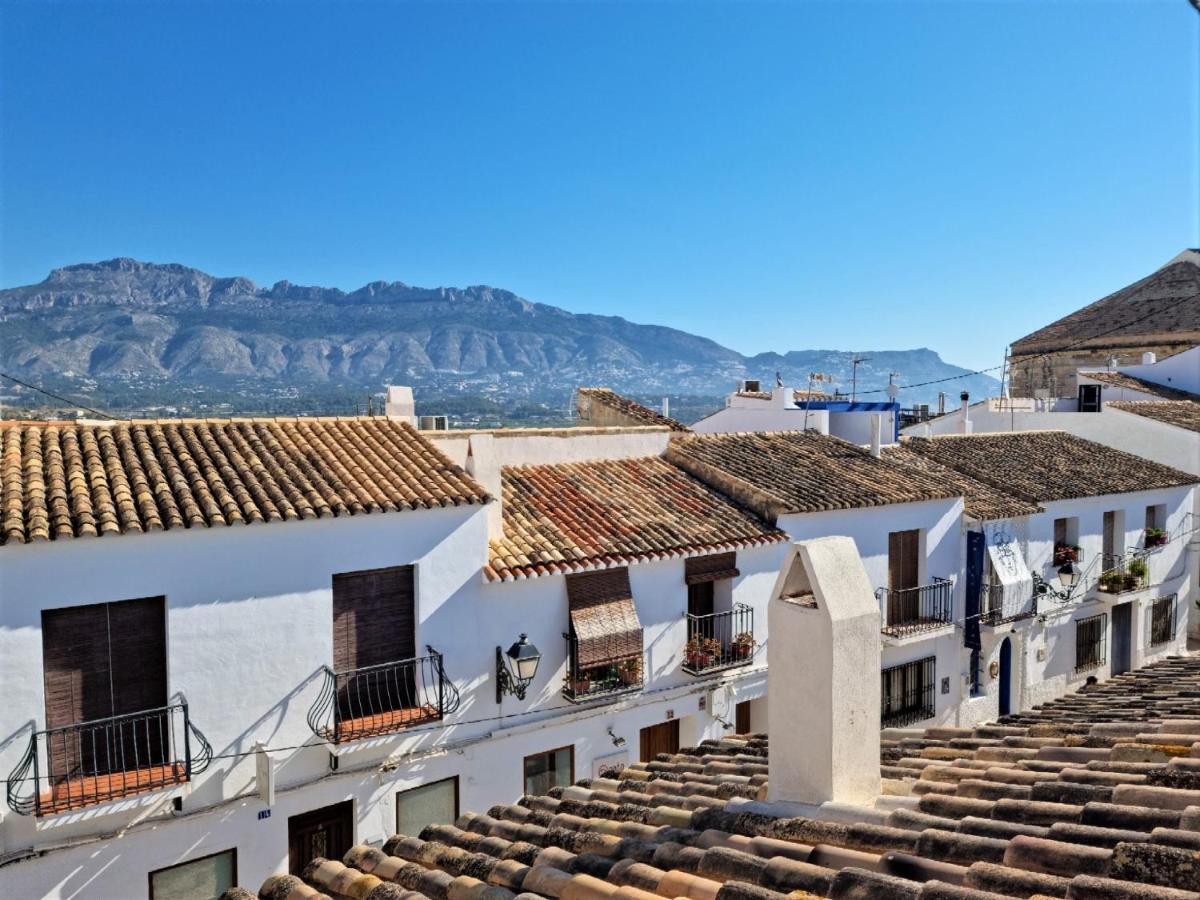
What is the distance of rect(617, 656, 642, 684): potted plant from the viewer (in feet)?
44.1

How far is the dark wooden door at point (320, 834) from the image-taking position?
36.3ft

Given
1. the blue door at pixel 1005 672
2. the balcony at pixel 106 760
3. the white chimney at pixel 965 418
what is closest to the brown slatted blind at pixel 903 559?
the blue door at pixel 1005 672

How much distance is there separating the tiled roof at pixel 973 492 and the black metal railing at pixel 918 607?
68.6 inches

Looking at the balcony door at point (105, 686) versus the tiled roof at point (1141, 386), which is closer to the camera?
the balcony door at point (105, 686)

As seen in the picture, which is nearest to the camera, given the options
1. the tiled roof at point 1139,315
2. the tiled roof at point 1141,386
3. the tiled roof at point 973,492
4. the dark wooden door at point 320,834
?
the dark wooden door at point 320,834

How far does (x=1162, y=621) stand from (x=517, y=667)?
805 inches

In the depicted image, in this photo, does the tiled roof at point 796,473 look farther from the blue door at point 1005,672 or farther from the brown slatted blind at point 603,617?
the blue door at point 1005,672

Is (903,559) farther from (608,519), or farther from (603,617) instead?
(603,617)

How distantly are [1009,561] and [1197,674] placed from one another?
9.31 metres

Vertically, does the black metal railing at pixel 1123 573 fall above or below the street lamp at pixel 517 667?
below

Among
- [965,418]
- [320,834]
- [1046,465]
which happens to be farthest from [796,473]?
[965,418]

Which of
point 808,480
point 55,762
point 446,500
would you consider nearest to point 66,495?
point 55,762

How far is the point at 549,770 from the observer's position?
515 inches

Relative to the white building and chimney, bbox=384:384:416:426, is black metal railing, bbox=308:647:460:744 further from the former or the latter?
chimney, bbox=384:384:416:426
